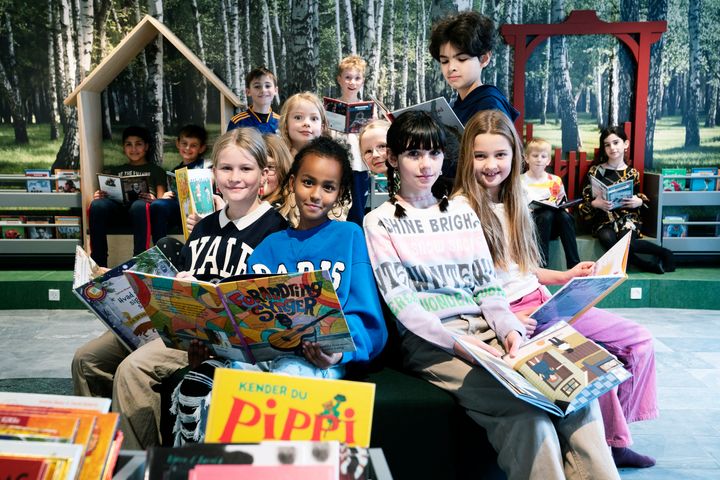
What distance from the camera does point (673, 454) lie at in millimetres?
2594

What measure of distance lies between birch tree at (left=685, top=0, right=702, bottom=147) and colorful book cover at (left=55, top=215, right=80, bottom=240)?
205 inches

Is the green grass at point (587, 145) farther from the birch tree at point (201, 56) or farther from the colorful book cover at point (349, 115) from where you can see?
the colorful book cover at point (349, 115)

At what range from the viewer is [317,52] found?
593 centimetres

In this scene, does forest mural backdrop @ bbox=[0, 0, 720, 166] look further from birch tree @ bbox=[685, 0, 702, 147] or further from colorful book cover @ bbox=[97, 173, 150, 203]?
colorful book cover @ bbox=[97, 173, 150, 203]

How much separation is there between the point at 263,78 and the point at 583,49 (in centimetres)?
297

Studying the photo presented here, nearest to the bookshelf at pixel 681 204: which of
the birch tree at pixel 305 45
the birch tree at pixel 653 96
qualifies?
the birch tree at pixel 653 96

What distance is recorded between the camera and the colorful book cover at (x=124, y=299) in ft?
6.49

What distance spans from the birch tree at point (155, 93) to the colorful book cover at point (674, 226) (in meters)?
4.23

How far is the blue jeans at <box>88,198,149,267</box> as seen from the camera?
500 cm

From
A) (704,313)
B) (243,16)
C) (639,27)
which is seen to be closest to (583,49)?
(639,27)

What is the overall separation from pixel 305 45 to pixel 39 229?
2.73 metres

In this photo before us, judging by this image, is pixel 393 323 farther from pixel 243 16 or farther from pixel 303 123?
pixel 243 16

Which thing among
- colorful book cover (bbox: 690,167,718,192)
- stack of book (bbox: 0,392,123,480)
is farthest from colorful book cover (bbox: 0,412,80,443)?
colorful book cover (bbox: 690,167,718,192)

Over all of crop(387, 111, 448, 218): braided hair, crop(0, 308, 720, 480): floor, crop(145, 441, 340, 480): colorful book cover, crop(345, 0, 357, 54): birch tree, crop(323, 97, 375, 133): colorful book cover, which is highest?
crop(345, 0, 357, 54): birch tree
